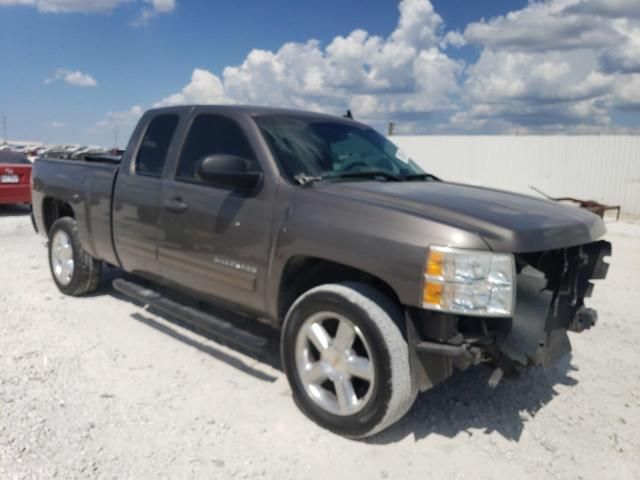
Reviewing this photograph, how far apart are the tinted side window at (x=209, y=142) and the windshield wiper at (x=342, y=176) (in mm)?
485

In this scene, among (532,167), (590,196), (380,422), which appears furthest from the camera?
(532,167)

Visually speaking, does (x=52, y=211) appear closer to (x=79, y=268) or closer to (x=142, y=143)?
(x=79, y=268)

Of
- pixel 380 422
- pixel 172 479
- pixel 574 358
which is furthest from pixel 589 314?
pixel 172 479

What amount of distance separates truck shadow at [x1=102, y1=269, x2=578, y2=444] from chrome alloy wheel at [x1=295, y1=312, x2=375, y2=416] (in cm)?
29

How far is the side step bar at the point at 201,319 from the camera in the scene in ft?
12.3

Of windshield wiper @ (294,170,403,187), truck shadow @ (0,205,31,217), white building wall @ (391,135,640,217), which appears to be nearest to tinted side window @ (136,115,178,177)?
windshield wiper @ (294,170,403,187)

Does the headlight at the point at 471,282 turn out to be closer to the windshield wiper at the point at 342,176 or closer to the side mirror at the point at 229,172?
the windshield wiper at the point at 342,176

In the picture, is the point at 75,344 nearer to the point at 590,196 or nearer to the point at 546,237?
the point at 546,237

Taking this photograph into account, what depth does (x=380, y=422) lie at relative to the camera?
3096 millimetres

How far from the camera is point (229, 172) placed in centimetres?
356

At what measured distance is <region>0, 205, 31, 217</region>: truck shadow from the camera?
12688 millimetres

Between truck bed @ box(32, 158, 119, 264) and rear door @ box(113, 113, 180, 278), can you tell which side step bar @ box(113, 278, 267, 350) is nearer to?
rear door @ box(113, 113, 180, 278)

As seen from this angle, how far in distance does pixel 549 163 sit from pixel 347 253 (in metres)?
20.7

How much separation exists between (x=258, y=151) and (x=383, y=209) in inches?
43.4
